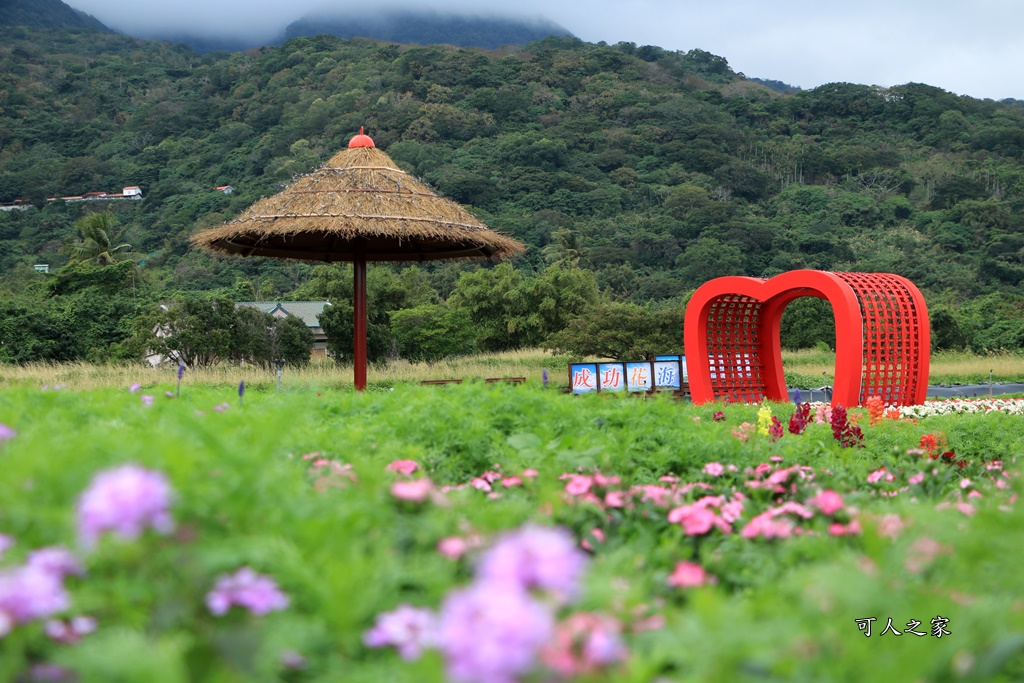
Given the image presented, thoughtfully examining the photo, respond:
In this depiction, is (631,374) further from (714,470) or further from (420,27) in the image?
(420,27)

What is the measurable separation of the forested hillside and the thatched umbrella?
10142 millimetres

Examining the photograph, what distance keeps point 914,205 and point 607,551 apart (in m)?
52.8

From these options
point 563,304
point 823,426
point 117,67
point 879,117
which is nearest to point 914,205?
point 879,117

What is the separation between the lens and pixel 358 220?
9.11 meters

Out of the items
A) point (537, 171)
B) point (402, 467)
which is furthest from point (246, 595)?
point (537, 171)

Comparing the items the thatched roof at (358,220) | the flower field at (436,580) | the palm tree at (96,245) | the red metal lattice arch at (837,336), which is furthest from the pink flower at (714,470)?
the palm tree at (96,245)

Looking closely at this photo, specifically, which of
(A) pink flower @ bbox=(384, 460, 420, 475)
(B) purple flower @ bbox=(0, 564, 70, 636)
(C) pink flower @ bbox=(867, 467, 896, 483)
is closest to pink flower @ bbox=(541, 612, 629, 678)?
(B) purple flower @ bbox=(0, 564, 70, 636)

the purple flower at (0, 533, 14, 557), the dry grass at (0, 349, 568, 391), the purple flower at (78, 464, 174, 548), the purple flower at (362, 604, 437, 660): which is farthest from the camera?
the dry grass at (0, 349, 568, 391)

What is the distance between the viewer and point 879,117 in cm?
6388

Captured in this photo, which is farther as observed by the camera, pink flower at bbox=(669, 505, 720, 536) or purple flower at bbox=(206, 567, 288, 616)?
pink flower at bbox=(669, 505, 720, 536)

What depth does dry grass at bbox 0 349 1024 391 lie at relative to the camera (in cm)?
1370

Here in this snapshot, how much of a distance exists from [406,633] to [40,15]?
372 feet

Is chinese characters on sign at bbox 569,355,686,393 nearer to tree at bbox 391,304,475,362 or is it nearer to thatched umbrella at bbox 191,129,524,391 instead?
thatched umbrella at bbox 191,129,524,391

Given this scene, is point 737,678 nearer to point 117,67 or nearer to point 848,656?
point 848,656
